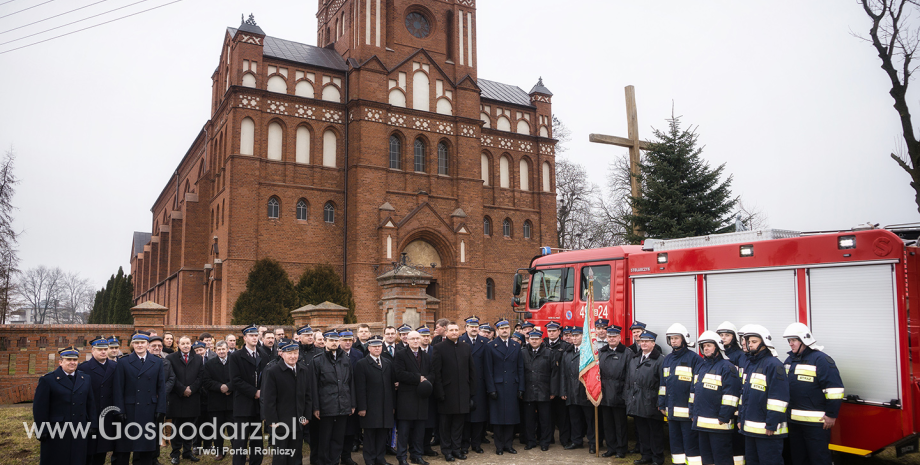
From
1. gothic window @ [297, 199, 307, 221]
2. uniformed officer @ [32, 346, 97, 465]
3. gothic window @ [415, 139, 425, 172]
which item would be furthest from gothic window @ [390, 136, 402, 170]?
uniformed officer @ [32, 346, 97, 465]

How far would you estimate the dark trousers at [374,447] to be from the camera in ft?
29.1

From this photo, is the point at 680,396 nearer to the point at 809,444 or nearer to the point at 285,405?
the point at 809,444

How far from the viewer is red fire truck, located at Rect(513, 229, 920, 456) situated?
23.9 feet

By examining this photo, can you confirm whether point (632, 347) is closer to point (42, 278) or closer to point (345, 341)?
point (345, 341)

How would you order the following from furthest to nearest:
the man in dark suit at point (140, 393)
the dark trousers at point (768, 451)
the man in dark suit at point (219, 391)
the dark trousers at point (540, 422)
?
the dark trousers at point (540, 422)
the man in dark suit at point (219, 391)
the man in dark suit at point (140, 393)
the dark trousers at point (768, 451)

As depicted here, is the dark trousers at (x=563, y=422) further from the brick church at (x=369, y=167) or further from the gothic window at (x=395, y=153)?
the gothic window at (x=395, y=153)

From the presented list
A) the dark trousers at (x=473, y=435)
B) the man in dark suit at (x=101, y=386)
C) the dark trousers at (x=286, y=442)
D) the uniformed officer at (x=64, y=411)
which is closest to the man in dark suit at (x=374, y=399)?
the dark trousers at (x=286, y=442)

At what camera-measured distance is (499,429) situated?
10.1m

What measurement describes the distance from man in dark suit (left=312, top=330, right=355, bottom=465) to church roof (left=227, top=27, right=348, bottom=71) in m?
21.6

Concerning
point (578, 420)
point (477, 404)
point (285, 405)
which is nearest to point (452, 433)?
point (477, 404)

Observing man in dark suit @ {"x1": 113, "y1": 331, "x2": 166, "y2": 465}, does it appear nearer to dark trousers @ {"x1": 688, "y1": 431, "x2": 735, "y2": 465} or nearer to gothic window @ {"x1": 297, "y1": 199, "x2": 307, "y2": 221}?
dark trousers @ {"x1": 688, "y1": 431, "x2": 735, "y2": 465}

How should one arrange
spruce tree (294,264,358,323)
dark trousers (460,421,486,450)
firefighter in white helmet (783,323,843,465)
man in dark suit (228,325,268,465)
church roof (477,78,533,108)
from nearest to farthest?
firefighter in white helmet (783,323,843,465)
man in dark suit (228,325,268,465)
dark trousers (460,421,486,450)
spruce tree (294,264,358,323)
church roof (477,78,533,108)

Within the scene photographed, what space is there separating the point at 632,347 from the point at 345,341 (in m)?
4.74

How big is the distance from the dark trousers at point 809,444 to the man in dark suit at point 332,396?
538 centimetres
